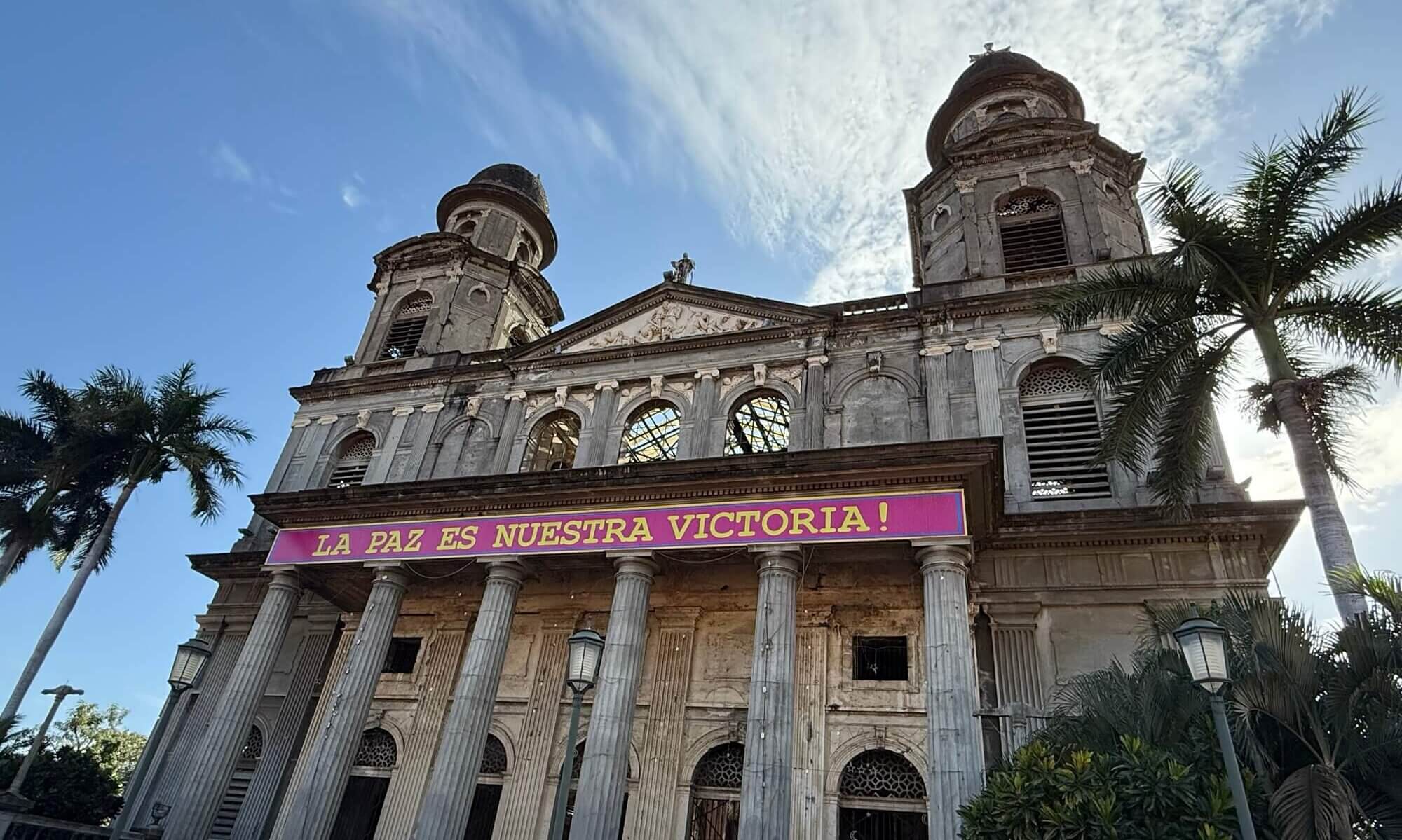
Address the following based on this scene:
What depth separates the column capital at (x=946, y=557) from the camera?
12273 millimetres

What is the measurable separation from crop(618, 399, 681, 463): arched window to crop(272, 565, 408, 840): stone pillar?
6.06m

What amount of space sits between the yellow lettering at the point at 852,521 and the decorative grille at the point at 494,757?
337 inches

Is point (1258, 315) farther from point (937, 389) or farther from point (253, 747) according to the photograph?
point (253, 747)

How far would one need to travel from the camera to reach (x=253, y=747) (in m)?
18.7

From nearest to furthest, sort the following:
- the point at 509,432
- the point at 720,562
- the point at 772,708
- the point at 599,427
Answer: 1. the point at 772,708
2. the point at 720,562
3. the point at 599,427
4. the point at 509,432

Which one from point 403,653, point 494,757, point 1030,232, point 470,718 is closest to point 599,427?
point 403,653

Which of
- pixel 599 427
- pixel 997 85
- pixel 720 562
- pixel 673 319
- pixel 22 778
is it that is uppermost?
pixel 997 85

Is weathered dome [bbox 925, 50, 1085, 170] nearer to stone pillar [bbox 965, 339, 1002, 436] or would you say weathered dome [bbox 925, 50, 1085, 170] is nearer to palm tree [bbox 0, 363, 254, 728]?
stone pillar [bbox 965, 339, 1002, 436]

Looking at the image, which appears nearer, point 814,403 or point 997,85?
point 814,403

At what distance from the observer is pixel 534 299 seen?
93.6 ft

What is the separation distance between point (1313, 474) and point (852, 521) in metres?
6.48

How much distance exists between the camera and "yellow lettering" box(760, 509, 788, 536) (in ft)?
44.3

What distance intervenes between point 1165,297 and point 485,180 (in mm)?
23815

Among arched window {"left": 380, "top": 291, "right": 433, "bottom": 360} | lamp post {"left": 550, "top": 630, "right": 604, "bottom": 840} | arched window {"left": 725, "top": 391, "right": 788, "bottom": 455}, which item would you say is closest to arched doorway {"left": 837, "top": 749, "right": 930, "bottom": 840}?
lamp post {"left": 550, "top": 630, "right": 604, "bottom": 840}
